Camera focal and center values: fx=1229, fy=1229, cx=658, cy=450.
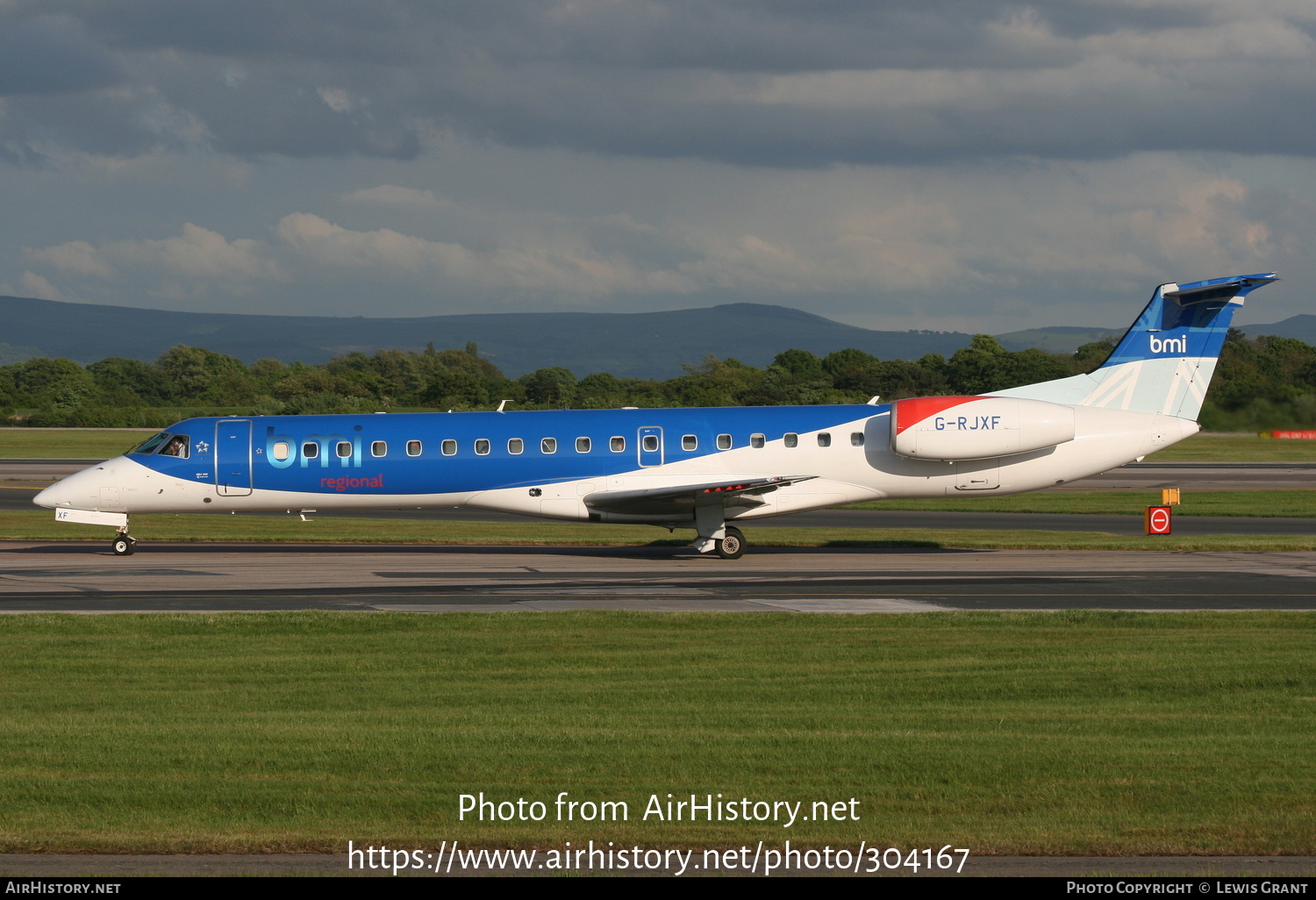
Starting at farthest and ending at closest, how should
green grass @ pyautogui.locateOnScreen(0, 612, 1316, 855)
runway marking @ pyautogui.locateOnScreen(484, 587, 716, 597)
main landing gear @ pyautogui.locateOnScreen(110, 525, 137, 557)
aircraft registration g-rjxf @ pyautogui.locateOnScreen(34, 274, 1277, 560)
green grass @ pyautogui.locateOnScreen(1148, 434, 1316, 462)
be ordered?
green grass @ pyautogui.locateOnScreen(1148, 434, 1316, 462)
main landing gear @ pyautogui.locateOnScreen(110, 525, 137, 557)
aircraft registration g-rjxf @ pyautogui.locateOnScreen(34, 274, 1277, 560)
runway marking @ pyautogui.locateOnScreen(484, 587, 716, 597)
green grass @ pyautogui.locateOnScreen(0, 612, 1316, 855)

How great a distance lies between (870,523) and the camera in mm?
37781

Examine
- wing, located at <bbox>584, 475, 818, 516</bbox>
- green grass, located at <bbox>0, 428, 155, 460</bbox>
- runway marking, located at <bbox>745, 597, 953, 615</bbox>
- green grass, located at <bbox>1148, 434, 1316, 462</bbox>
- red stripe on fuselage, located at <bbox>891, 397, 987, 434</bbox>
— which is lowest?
runway marking, located at <bbox>745, 597, 953, 615</bbox>

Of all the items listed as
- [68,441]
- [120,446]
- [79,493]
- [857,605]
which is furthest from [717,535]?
[68,441]

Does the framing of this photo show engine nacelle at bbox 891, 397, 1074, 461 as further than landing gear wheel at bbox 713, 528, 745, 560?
No

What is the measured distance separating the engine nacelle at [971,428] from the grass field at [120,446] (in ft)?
109

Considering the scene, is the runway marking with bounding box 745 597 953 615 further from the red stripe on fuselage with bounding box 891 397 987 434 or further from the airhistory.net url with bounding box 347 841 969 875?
the airhistory.net url with bounding box 347 841 969 875

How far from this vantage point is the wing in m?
26.8

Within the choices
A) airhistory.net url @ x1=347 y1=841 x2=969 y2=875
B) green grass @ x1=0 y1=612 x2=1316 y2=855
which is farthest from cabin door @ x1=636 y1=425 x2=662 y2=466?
airhistory.net url @ x1=347 y1=841 x2=969 y2=875

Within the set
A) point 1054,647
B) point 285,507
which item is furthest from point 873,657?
point 285,507

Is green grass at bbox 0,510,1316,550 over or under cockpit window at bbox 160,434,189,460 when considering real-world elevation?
under

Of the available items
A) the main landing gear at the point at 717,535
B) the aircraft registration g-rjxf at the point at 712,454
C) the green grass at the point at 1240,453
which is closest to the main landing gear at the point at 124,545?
→ the aircraft registration g-rjxf at the point at 712,454

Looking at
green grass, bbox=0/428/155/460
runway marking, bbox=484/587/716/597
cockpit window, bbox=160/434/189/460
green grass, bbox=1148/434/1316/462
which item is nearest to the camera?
runway marking, bbox=484/587/716/597

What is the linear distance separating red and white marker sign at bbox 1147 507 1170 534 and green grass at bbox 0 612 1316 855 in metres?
14.6

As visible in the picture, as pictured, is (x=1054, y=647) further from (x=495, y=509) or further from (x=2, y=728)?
(x=495, y=509)
